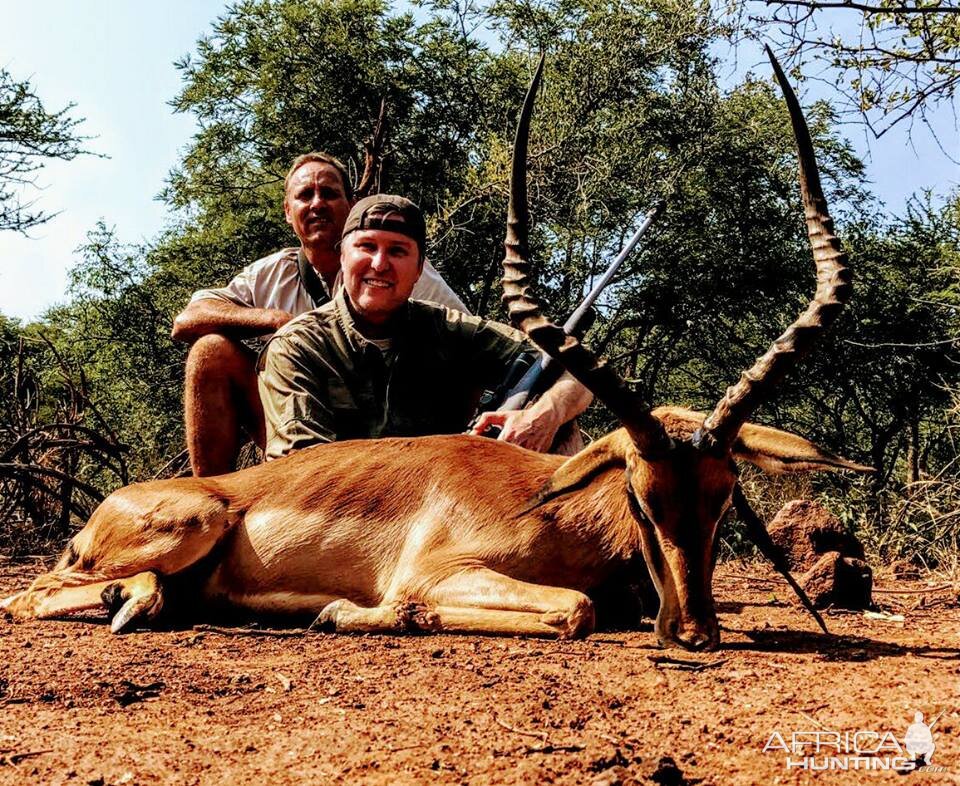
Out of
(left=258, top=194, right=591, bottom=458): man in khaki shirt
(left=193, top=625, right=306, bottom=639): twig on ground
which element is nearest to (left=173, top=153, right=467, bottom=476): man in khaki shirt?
(left=258, top=194, right=591, bottom=458): man in khaki shirt

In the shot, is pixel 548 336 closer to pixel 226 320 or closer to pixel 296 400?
pixel 296 400

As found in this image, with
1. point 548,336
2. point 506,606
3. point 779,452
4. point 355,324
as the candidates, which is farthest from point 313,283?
point 779,452

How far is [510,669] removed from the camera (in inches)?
142

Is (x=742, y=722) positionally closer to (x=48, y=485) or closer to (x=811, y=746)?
(x=811, y=746)

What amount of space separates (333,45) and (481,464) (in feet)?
Answer: 41.3

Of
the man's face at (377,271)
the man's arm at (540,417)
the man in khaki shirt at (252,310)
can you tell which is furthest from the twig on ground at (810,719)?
the man in khaki shirt at (252,310)

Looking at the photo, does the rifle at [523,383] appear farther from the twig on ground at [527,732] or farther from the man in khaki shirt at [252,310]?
the twig on ground at [527,732]

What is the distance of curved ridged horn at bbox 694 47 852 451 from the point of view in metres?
4.09

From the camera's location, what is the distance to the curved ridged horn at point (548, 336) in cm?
410

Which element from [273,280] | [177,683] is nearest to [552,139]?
[273,280]

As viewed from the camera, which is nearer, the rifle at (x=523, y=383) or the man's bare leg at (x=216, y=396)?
the rifle at (x=523, y=383)

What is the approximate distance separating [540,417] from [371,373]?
102 cm

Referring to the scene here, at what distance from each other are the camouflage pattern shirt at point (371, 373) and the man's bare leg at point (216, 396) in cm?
117

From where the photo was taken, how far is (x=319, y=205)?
7.69 meters
